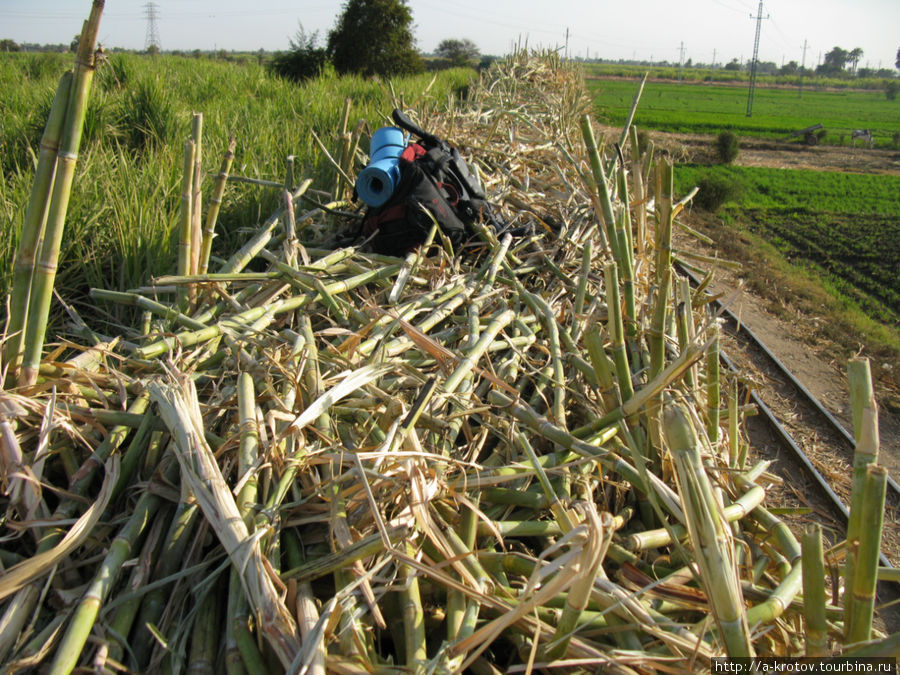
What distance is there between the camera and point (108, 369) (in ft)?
5.20

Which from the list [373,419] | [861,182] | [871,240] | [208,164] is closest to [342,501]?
[373,419]

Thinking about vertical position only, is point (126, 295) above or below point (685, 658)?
above

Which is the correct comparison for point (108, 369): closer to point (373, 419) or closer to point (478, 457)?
point (373, 419)

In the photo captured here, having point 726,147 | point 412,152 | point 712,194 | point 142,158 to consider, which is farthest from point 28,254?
point 726,147

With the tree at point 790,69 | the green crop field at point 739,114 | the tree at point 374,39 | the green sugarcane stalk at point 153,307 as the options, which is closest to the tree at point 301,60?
the tree at point 374,39

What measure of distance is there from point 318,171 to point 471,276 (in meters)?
1.78

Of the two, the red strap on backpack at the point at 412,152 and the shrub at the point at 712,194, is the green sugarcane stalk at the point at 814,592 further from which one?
the shrub at the point at 712,194

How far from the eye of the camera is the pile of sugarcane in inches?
39.6

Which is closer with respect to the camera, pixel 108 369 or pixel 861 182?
pixel 108 369

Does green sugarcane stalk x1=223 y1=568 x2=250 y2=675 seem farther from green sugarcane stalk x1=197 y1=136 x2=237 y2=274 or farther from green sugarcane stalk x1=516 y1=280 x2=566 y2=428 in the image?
green sugarcane stalk x1=197 y1=136 x2=237 y2=274

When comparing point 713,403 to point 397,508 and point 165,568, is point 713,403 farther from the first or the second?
point 165,568

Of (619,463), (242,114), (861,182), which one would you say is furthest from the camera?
(861,182)

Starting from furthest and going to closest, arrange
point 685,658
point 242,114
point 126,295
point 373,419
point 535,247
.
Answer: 1. point 242,114
2. point 535,247
3. point 126,295
4. point 373,419
5. point 685,658

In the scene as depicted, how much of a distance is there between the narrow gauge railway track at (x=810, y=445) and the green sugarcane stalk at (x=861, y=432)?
7.41 feet
